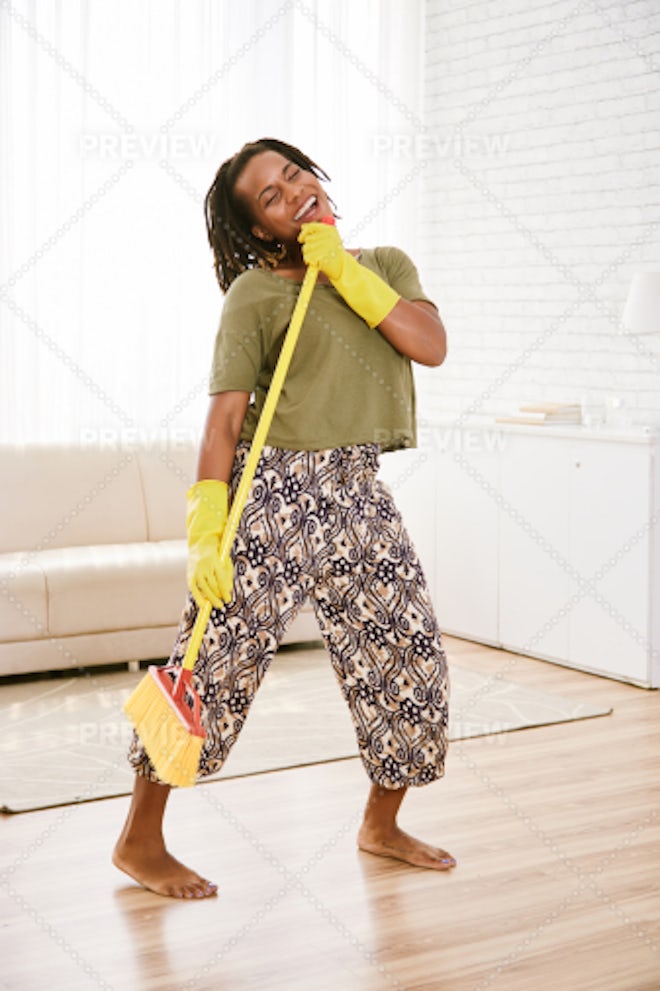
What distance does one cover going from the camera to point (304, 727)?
12.5ft

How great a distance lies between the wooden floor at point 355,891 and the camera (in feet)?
7.37

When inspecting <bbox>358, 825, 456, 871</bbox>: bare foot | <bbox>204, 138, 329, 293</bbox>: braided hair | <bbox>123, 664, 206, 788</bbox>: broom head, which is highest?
<bbox>204, 138, 329, 293</bbox>: braided hair

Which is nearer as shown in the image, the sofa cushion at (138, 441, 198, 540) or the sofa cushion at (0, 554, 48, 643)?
the sofa cushion at (0, 554, 48, 643)

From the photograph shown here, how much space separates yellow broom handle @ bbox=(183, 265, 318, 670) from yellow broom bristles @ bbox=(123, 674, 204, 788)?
0.09 metres

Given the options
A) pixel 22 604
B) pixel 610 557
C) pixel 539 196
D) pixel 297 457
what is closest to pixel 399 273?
pixel 297 457

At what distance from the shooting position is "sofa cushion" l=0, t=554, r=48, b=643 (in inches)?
169

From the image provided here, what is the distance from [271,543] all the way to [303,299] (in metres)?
0.42

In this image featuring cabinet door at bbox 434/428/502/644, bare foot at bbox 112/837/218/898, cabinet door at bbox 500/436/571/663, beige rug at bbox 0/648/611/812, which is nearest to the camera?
bare foot at bbox 112/837/218/898

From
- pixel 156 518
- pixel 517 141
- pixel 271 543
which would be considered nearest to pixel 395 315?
pixel 271 543

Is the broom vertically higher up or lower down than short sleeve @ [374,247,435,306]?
lower down

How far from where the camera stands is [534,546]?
472cm

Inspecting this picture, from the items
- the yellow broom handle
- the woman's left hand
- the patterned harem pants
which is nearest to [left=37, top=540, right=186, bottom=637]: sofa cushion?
the patterned harem pants

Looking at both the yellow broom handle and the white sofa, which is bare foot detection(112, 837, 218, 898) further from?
the white sofa

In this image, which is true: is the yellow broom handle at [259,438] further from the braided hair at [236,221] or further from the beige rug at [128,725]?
the beige rug at [128,725]
